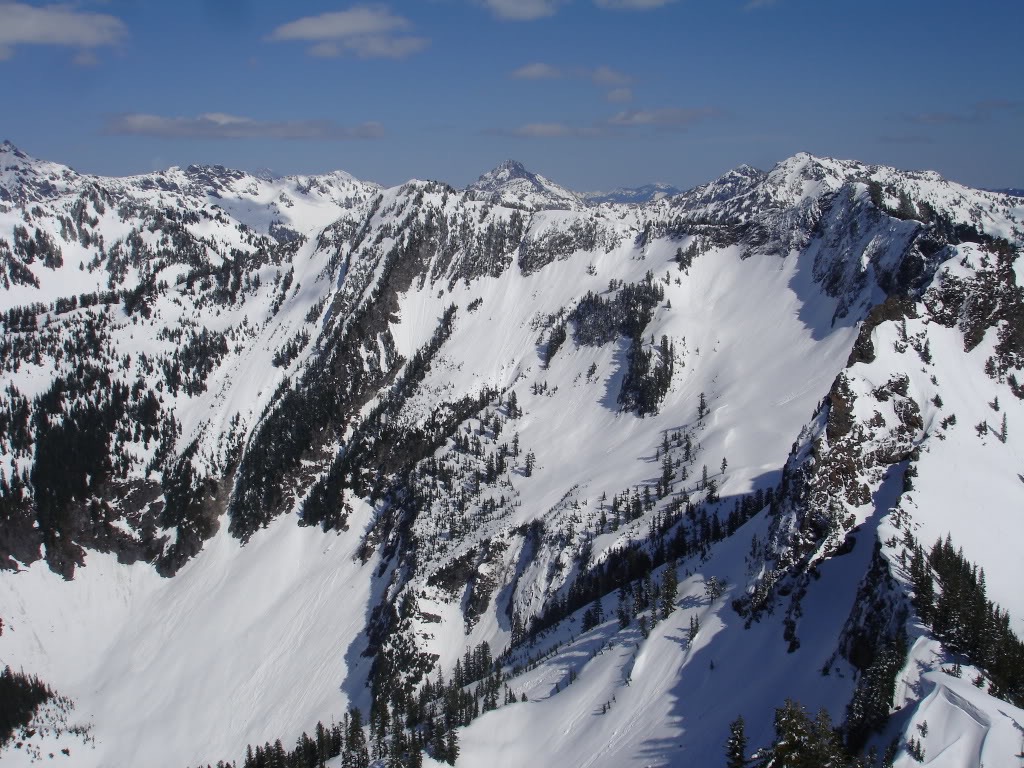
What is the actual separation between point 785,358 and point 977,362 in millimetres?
80220

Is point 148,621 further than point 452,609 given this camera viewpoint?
Yes

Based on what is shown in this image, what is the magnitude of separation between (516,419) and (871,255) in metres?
94.8

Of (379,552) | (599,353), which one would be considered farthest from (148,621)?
(599,353)

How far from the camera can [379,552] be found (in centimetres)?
15738

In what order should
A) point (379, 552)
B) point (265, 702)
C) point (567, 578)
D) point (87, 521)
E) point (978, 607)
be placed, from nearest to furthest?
point (978, 607)
point (567, 578)
point (265, 702)
point (379, 552)
point (87, 521)

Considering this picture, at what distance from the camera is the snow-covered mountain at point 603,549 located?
56.6 meters

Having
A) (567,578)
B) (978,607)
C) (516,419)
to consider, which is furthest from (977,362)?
(516,419)

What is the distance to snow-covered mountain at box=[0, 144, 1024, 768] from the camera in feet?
186

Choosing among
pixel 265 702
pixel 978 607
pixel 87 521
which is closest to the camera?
pixel 978 607

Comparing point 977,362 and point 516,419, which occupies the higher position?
point 516,419

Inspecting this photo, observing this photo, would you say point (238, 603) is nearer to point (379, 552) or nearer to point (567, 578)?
point (379, 552)

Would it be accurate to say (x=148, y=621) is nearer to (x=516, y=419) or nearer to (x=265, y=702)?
(x=265, y=702)

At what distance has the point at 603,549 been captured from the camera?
116 metres

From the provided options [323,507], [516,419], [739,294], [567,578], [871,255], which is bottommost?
[567,578]
